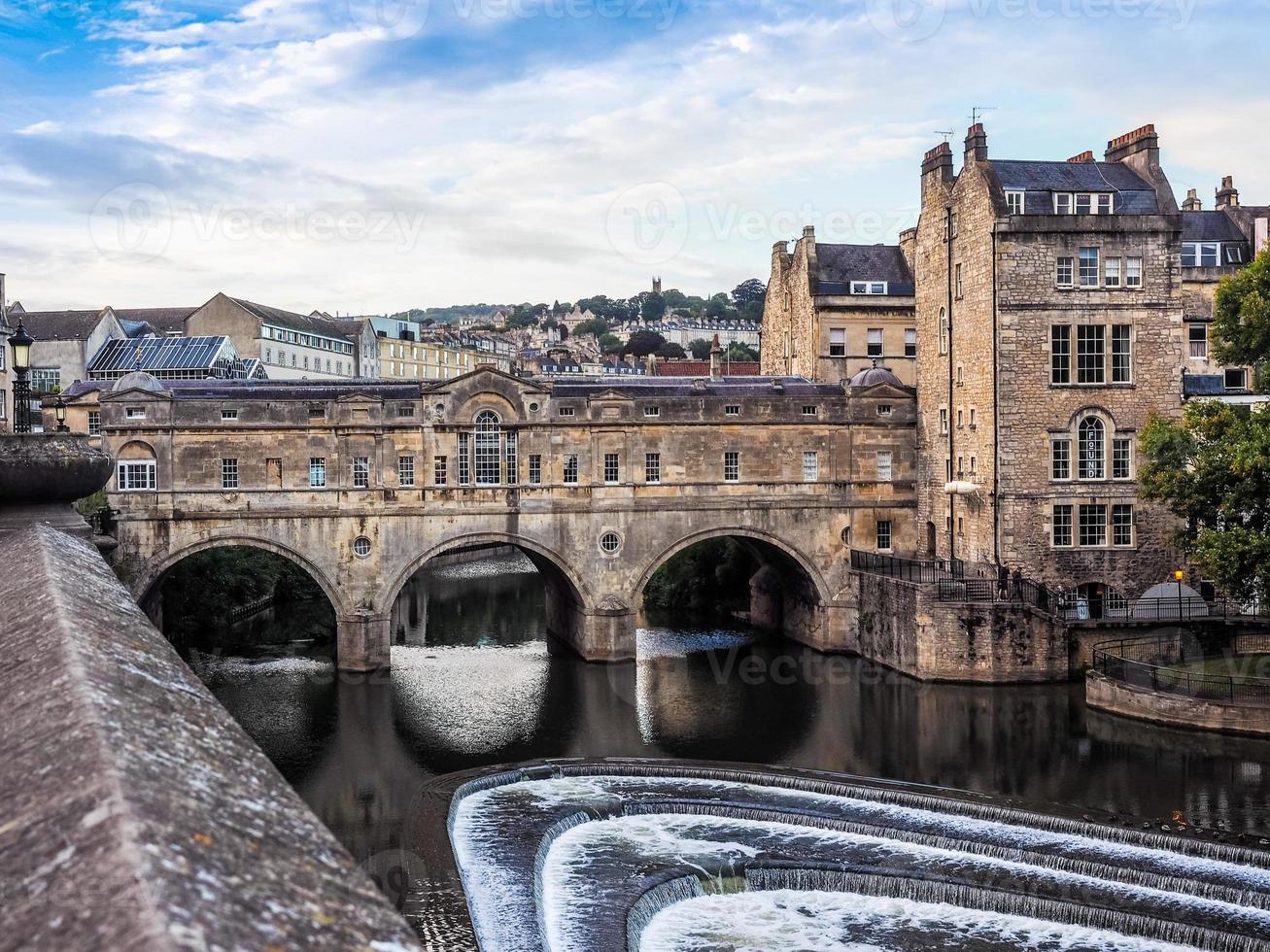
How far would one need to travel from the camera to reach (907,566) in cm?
4531

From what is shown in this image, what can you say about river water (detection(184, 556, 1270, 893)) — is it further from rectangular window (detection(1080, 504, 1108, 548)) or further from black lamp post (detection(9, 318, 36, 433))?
black lamp post (detection(9, 318, 36, 433))

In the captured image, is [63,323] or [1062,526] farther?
[63,323]

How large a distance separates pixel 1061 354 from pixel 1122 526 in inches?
246

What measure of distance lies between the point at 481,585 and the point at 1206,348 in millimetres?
37820

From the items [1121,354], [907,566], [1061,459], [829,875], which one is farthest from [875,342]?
[829,875]

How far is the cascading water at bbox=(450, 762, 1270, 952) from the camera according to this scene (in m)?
20.9

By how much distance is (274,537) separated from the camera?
1716 inches

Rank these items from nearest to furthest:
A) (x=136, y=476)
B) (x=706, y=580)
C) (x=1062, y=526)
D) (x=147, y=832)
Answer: (x=147, y=832) → (x=136, y=476) → (x=1062, y=526) → (x=706, y=580)

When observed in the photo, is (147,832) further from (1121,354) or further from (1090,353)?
(1121,354)

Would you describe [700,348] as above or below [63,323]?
above

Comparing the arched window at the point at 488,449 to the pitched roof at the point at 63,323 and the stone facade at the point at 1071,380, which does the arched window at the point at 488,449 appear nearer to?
the stone facade at the point at 1071,380

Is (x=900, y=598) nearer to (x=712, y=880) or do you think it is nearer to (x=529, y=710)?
(x=529, y=710)

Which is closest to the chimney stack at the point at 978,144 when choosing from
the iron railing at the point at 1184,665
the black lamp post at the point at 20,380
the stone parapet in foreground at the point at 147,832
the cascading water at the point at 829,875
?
the iron railing at the point at 1184,665

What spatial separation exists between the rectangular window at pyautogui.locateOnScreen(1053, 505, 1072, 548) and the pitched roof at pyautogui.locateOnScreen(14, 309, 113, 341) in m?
61.4
